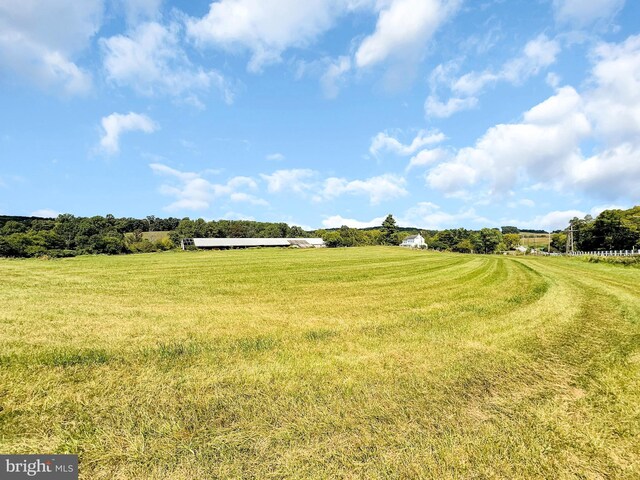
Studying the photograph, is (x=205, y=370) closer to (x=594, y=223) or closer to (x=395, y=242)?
(x=594, y=223)

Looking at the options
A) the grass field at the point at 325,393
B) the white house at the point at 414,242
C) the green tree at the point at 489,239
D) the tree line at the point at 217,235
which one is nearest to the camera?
the grass field at the point at 325,393

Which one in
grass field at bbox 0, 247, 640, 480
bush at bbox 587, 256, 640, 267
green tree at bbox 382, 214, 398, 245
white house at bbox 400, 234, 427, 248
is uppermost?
green tree at bbox 382, 214, 398, 245

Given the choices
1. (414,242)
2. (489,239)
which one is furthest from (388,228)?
(489,239)

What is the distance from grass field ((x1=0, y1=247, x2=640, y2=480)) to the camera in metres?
3.18

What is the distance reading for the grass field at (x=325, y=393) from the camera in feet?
10.4

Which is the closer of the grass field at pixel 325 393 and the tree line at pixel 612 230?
the grass field at pixel 325 393

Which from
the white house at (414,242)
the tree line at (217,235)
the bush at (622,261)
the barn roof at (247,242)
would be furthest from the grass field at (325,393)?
the white house at (414,242)

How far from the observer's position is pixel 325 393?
4.53 m

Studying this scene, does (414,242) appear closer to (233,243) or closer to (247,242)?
(247,242)

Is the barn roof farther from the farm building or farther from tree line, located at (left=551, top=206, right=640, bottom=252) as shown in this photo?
tree line, located at (left=551, top=206, right=640, bottom=252)

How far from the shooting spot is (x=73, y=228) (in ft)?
327

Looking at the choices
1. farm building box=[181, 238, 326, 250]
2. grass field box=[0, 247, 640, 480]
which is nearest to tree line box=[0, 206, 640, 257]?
farm building box=[181, 238, 326, 250]

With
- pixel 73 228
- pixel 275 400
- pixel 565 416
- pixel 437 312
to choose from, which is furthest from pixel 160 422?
pixel 73 228

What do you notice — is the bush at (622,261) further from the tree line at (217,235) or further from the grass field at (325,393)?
the tree line at (217,235)
